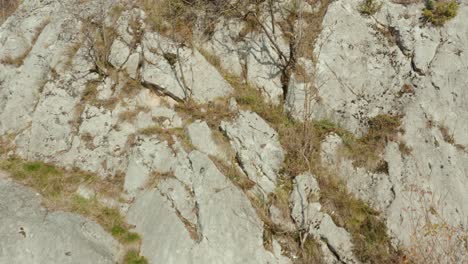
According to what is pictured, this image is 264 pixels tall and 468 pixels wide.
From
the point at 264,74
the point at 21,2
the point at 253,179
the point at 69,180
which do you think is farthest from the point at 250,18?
the point at 21,2

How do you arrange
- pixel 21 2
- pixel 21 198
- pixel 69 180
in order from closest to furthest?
pixel 21 198 < pixel 69 180 < pixel 21 2

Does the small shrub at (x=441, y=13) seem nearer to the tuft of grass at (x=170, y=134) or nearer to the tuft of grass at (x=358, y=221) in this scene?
the tuft of grass at (x=358, y=221)

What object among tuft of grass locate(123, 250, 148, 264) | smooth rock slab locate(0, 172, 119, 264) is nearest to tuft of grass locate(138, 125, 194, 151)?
smooth rock slab locate(0, 172, 119, 264)

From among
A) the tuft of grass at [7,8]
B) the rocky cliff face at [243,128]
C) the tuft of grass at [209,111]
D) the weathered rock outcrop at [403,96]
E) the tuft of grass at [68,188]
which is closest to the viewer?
the rocky cliff face at [243,128]

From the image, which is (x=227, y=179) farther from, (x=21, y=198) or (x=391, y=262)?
(x=21, y=198)

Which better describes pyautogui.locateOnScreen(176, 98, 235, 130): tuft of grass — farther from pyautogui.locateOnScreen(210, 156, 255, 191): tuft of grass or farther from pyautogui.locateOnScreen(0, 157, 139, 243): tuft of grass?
pyautogui.locateOnScreen(0, 157, 139, 243): tuft of grass

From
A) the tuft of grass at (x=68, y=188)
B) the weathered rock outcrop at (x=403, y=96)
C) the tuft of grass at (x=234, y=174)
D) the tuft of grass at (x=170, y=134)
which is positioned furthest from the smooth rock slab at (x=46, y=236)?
the weathered rock outcrop at (x=403, y=96)
